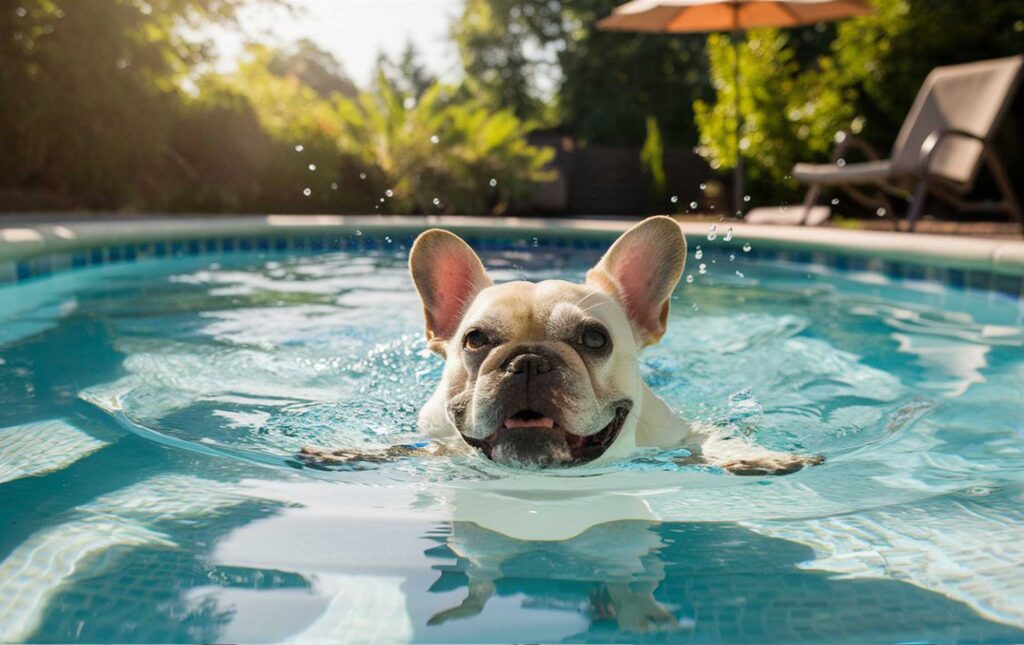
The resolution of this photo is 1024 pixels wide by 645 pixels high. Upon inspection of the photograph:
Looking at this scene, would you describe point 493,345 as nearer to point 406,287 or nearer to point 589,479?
point 589,479

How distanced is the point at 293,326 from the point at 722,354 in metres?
2.54

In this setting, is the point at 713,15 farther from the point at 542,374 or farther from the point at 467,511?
the point at 467,511

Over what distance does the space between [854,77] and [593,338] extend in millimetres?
13474

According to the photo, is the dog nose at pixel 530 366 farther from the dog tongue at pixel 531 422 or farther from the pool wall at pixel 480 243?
the pool wall at pixel 480 243

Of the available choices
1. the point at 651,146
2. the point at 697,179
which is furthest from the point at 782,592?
the point at 697,179

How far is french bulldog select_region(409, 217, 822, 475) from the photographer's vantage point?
2.37 m

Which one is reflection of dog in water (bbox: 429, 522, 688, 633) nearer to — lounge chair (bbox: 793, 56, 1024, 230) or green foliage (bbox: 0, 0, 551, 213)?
lounge chair (bbox: 793, 56, 1024, 230)

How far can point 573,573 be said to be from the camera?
1.93m

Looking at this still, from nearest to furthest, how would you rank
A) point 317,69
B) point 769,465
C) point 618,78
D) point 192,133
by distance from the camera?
point 769,465
point 192,133
point 618,78
point 317,69

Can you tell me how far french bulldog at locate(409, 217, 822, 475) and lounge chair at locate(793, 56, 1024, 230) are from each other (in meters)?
6.95

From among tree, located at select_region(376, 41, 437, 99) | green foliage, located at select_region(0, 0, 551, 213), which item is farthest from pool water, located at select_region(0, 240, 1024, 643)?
tree, located at select_region(376, 41, 437, 99)

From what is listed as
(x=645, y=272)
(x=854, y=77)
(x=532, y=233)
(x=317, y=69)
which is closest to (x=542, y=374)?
(x=645, y=272)

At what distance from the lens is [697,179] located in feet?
66.6

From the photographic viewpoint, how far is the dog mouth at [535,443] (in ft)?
7.73
